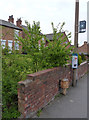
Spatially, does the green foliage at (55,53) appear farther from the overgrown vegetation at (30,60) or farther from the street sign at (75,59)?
A: the street sign at (75,59)

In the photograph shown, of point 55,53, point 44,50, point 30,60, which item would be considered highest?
point 44,50

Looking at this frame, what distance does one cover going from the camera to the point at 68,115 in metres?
3.35

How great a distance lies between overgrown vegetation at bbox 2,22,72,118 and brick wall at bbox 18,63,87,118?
368 millimetres

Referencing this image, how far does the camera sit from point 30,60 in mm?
4637

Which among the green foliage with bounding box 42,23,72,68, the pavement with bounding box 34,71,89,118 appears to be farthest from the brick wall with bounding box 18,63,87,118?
the green foliage with bounding box 42,23,72,68

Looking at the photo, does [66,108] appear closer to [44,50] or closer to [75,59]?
[44,50]

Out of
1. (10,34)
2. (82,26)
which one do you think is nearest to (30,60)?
(10,34)

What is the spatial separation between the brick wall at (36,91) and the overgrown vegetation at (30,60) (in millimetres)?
368

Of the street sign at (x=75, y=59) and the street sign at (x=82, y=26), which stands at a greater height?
the street sign at (x=82, y=26)

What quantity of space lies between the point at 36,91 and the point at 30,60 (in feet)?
5.55

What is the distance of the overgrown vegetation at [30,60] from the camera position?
327cm

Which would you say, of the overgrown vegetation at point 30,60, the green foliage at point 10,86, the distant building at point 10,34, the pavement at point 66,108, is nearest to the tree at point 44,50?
the overgrown vegetation at point 30,60

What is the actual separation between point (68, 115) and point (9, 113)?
73.9 inches

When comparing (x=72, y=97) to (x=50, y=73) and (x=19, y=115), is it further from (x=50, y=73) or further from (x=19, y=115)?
(x=19, y=115)
